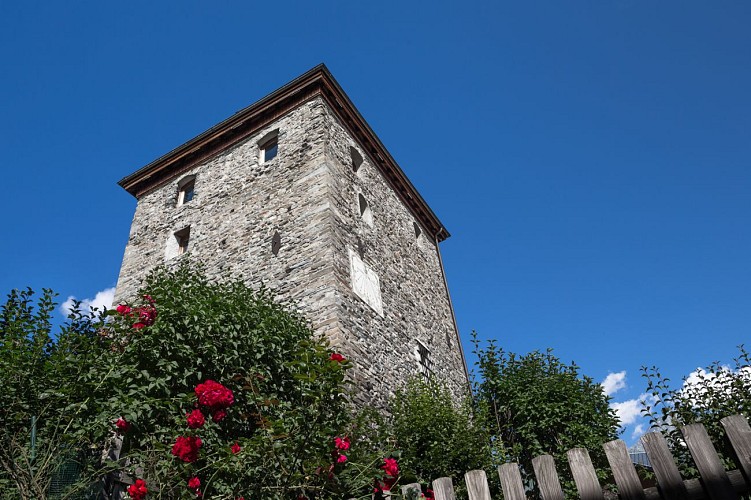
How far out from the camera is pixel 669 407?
561 centimetres

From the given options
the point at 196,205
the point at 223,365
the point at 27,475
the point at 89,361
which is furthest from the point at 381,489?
the point at 196,205

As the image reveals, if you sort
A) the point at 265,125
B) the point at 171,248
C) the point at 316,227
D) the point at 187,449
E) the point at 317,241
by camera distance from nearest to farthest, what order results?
the point at 187,449, the point at 317,241, the point at 316,227, the point at 171,248, the point at 265,125

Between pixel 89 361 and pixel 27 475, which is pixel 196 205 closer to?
pixel 89 361

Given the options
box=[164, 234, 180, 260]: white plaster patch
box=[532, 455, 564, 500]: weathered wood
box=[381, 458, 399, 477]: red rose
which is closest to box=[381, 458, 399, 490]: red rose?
box=[381, 458, 399, 477]: red rose

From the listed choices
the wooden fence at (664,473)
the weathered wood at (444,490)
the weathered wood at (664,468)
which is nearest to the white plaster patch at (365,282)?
the weathered wood at (444,490)

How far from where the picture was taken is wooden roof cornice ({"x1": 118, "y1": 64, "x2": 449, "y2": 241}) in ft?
38.2

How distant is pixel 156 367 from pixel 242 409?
1.03 meters

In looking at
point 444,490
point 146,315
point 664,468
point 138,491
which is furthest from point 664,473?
point 146,315

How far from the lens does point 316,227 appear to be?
9.20 metres

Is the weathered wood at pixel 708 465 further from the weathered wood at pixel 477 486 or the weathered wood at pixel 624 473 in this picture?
the weathered wood at pixel 477 486

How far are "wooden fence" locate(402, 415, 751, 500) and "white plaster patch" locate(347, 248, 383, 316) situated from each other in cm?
627

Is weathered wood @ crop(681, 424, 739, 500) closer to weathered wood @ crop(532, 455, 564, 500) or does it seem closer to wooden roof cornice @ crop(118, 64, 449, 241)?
weathered wood @ crop(532, 455, 564, 500)

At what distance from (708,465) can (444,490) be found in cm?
141

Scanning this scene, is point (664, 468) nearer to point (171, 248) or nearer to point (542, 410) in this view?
point (542, 410)
